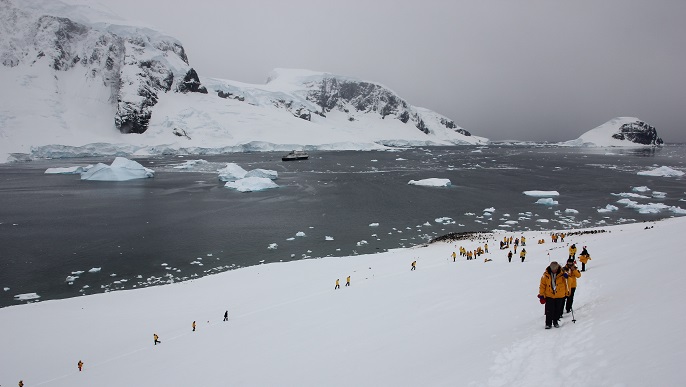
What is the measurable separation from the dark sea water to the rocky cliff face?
8248 centimetres

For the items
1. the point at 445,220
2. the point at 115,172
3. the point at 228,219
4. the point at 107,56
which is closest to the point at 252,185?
the point at 228,219

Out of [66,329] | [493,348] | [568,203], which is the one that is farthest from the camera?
[568,203]

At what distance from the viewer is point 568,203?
50.9 metres

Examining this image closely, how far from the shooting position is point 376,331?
1128cm

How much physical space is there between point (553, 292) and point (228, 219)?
40.5 metres

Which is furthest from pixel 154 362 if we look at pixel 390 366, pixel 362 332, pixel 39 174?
pixel 39 174

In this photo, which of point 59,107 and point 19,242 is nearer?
point 19,242

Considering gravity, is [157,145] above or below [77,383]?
above

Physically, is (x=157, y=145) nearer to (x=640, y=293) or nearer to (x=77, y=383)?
(x=77, y=383)

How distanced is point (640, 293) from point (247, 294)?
18319 mm

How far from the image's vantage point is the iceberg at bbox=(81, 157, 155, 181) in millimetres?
75250

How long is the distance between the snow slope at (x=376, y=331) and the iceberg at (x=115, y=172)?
61.3 meters

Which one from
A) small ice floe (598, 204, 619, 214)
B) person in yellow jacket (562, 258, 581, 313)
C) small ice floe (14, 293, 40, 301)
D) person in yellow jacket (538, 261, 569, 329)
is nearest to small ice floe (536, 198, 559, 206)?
small ice floe (598, 204, 619, 214)

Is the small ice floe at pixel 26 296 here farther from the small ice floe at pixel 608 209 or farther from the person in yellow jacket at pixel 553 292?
the small ice floe at pixel 608 209
